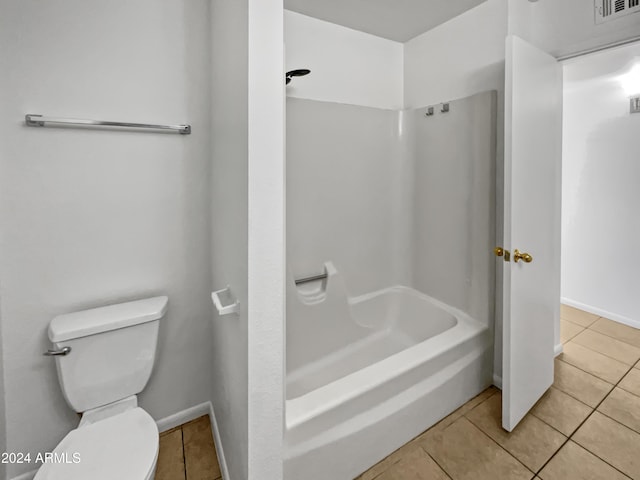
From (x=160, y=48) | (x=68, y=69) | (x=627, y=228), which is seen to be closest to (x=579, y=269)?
(x=627, y=228)

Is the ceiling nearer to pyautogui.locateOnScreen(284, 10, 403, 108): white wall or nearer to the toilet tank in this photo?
pyautogui.locateOnScreen(284, 10, 403, 108): white wall

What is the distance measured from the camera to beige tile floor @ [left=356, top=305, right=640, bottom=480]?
1452 mm

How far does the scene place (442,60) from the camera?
7.29 feet

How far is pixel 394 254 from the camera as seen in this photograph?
257 centimetres

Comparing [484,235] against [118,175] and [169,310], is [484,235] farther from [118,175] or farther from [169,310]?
[118,175]

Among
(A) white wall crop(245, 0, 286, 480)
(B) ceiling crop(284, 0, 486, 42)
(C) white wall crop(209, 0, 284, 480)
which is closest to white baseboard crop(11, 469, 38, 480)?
(C) white wall crop(209, 0, 284, 480)

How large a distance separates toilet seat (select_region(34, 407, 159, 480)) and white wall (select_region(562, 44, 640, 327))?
3.70 metres

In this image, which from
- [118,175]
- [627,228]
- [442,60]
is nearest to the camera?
[118,175]

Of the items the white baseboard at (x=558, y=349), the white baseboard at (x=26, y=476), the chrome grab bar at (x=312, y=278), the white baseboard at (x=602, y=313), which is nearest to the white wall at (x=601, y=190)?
the white baseboard at (x=602, y=313)

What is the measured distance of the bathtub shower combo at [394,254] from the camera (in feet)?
5.75

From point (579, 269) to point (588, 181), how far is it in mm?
873

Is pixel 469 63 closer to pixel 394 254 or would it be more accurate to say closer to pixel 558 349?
pixel 394 254

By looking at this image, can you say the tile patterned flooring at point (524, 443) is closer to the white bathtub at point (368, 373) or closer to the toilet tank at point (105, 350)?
the white bathtub at point (368, 373)

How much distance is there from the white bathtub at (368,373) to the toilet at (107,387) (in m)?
0.57
